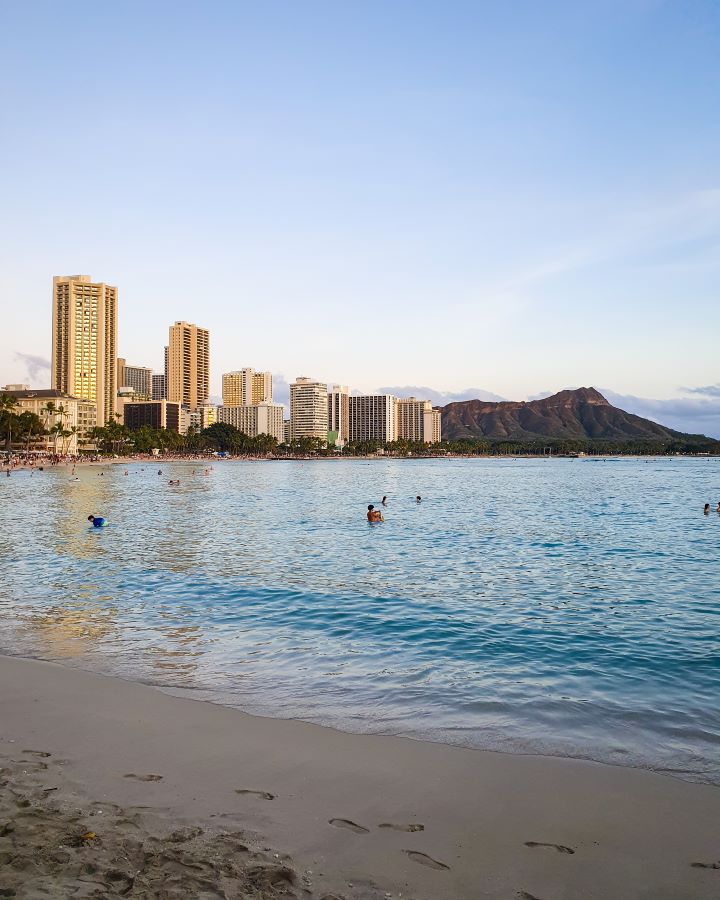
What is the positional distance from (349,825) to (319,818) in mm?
303

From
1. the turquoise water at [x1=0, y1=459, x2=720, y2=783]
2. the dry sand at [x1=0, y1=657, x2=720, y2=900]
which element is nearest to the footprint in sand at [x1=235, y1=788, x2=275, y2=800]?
the dry sand at [x1=0, y1=657, x2=720, y2=900]

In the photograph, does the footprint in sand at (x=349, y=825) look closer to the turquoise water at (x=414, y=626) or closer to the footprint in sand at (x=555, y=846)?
the footprint in sand at (x=555, y=846)

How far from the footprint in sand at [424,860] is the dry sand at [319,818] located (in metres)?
0.02

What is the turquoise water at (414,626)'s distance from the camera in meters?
9.77

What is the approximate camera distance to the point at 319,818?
21.1 feet

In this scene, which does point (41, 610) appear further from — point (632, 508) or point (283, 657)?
point (632, 508)

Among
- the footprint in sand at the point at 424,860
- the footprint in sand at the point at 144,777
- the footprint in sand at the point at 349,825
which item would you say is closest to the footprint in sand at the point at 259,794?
the footprint in sand at the point at 349,825

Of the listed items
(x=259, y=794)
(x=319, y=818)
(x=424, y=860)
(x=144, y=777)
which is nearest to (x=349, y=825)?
(x=319, y=818)

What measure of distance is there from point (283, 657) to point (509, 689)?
418 centimetres

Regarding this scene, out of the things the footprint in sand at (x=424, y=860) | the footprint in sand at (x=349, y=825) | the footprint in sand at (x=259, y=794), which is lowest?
the footprint in sand at (x=259, y=794)

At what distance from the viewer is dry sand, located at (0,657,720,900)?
5348 millimetres

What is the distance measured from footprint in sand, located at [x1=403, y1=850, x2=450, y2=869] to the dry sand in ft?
0.08

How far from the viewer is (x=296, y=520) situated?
43469 millimetres

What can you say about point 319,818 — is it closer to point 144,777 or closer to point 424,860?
point 424,860
